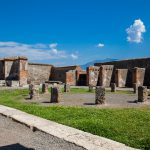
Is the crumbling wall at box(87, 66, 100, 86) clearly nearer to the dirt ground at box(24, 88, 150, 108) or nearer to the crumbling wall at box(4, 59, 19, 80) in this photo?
the crumbling wall at box(4, 59, 19, 80)

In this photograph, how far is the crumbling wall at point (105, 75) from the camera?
3416cm

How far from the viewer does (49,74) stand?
40406 mm

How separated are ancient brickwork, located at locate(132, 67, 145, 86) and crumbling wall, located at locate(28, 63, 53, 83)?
1347cm

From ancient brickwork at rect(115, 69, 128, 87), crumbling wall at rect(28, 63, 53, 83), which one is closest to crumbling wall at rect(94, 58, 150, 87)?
ancient brickwork at rect(115, 69, 128, 87)

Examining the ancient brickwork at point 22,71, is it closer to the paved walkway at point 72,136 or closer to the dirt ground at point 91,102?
the dirt ground at point 91,102

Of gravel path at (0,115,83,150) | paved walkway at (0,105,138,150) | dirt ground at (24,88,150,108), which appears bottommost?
gravel path at (0,115,83,150)

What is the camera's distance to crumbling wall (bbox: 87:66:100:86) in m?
34.6

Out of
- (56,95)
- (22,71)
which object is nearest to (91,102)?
(56,95)

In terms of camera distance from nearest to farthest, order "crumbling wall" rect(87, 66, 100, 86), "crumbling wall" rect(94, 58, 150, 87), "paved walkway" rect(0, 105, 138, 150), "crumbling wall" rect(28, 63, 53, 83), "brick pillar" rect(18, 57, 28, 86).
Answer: "paved walkway" rect(0, 105, 138, 150) → "crumbling wall" rect(94, 58, 150, 87) → "brick pillar" rect(18, 57, 28, 86) → "crumbling wall" rect(87, 66, 100, 86) → "crumbling wall" rect(28, 63, 53, 83)

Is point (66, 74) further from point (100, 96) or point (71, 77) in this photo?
point (100, 96)

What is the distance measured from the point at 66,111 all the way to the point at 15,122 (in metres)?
2.51

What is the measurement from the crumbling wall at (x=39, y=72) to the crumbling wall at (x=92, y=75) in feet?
24.9

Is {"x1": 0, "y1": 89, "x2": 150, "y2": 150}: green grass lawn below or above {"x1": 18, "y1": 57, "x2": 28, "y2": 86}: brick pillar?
below

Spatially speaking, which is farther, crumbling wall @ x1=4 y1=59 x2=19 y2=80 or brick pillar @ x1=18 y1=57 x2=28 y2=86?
crumbling wall @ x1=4 y1=59 x2=19 y2=80
